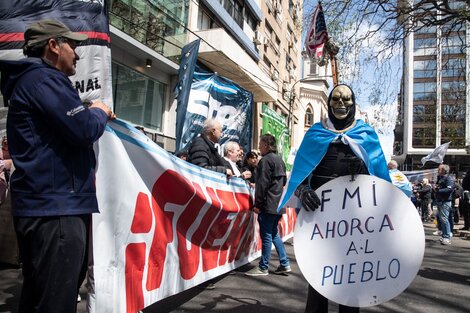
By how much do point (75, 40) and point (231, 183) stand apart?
130 inches

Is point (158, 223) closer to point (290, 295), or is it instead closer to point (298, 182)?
point (298, 182)

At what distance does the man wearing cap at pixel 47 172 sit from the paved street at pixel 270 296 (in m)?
2.03

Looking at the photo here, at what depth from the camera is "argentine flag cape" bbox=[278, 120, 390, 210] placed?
302 cm

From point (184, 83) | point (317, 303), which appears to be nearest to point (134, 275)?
point (317, 303)

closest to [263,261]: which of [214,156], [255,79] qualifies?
[214,156]

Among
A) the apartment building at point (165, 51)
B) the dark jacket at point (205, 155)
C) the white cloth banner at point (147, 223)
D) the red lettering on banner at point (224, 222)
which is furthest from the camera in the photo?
the apartment building at point (165, 51)

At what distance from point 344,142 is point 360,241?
2.38 ft

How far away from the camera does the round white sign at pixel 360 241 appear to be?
268 centimetres

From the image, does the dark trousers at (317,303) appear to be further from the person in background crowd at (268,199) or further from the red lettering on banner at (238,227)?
the person in background crowd at (268,199)

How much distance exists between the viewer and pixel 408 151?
180 ft

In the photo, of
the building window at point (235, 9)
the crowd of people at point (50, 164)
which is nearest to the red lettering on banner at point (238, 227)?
the crowd of people at point (50, 164)

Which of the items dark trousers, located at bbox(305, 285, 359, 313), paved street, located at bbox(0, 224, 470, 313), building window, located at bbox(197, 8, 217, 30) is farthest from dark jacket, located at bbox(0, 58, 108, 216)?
building window, located at bbox(197, 8, 217, 30)

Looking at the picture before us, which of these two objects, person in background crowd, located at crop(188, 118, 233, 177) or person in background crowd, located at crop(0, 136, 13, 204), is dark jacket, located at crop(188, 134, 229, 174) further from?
person in background crowd, located at crop(0, 136, 13, 204)

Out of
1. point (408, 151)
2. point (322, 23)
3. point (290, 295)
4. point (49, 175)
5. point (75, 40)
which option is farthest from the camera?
point (408, 151)
